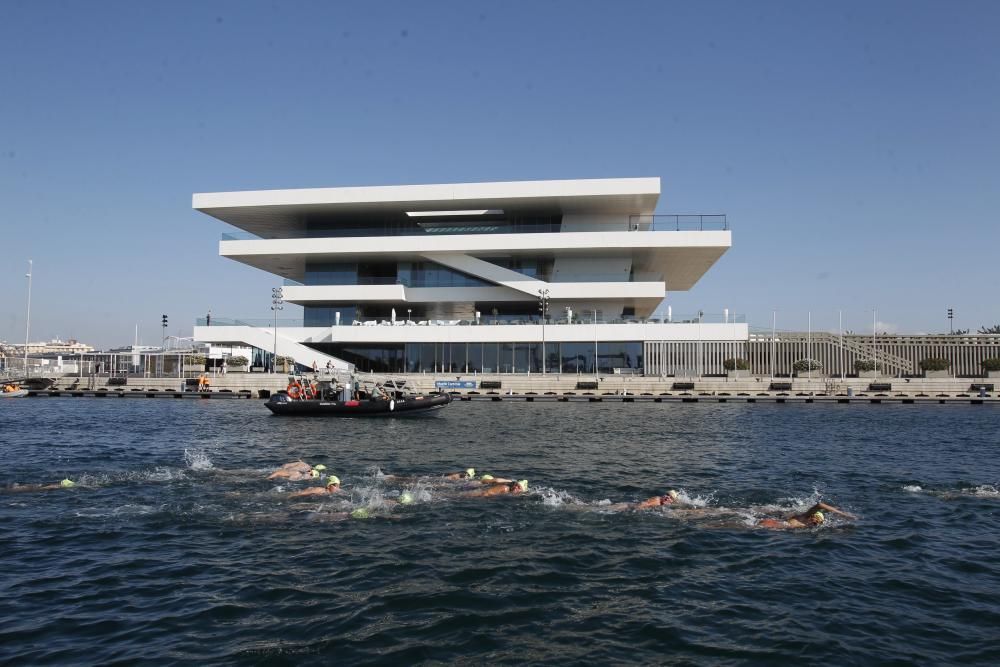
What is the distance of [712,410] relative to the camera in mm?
38531

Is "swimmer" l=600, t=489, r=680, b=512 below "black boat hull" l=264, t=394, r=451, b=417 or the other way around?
below

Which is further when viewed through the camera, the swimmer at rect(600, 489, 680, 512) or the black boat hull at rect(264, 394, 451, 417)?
the black boat hull at rect(264, 394, 451, 417)

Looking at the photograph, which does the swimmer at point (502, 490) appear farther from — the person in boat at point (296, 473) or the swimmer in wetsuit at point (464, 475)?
the person in boat at point (296, 473)

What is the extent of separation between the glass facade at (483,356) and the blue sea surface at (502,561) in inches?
1202

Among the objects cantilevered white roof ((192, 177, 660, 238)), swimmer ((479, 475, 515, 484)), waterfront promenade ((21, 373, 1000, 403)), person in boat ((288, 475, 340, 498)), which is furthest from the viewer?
cantilevered white roof ((192, 177, 660, 238))

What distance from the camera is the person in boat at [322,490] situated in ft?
46.6

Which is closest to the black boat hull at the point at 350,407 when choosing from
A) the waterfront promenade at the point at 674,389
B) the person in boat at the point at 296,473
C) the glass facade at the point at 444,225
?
the waterfront promenade at the point at 674,389

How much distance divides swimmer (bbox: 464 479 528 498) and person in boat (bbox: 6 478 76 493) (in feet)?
30.4

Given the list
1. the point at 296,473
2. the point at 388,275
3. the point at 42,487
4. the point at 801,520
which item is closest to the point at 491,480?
the point at 296,473

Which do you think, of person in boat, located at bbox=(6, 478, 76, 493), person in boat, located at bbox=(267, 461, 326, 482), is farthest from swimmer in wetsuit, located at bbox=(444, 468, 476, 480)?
person in boat, located at bbox=(6, 478, 76, 493)

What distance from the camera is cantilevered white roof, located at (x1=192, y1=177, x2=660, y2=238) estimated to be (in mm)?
50531

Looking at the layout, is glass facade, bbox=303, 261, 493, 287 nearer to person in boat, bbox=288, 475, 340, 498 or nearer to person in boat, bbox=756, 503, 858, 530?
person in boat, bbox=288, 475, 340, 498

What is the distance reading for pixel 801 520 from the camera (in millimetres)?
12203

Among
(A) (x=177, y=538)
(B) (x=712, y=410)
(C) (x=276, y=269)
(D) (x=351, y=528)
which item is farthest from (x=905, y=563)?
(C) (x=276, y=269)
